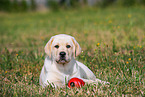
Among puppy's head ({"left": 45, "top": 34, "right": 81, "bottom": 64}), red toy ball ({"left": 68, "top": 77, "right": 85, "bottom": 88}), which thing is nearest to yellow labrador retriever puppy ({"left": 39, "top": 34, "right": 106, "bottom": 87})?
puppy's head ({"left": 45, "top": 34, "right": 81, "bottom": 64})

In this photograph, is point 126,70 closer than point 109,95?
No

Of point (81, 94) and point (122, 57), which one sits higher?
point (122, 57)

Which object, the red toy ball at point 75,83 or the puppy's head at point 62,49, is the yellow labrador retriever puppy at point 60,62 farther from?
the red toy ball at point 75,83

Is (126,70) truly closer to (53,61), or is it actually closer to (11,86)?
(53,61)

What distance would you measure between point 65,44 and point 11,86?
1.19 metres

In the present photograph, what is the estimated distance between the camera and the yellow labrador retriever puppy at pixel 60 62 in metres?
3.24

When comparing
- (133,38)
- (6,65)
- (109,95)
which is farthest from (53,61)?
(133,38)

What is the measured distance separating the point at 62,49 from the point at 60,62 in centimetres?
21

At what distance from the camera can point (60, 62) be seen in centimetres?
327

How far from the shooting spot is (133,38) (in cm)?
646

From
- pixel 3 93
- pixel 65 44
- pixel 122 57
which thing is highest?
pixel 65 44

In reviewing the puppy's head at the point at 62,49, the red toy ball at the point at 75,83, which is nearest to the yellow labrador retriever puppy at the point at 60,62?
the puppy's head at the point at 62,49

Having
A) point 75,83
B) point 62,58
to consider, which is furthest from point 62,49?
point 75,83

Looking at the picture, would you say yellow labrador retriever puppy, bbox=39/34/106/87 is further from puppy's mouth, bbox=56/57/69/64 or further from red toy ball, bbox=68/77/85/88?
red toy ball, bbox=68/77/85/88
